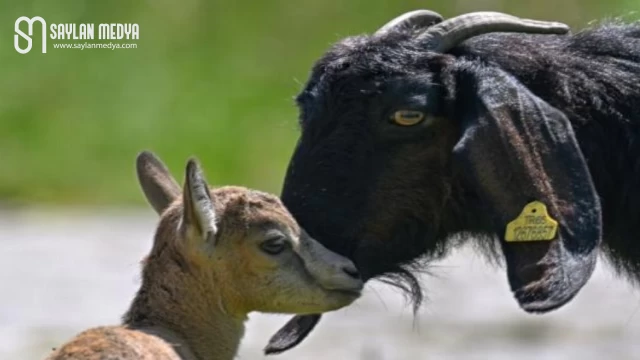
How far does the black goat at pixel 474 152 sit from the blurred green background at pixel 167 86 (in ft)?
35.7

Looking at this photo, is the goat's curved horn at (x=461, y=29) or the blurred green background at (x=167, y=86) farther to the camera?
the blurred green background at (x=167, y=86)

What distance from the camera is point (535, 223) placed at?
8.59 metres

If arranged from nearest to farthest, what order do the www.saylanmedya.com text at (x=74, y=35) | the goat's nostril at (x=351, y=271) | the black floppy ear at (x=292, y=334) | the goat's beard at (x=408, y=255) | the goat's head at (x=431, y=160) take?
the goat's nostril at (x=351, y=271) → the goat's head at (x=431, y=160) → the goat's beard at (x=408, y=255) → the black floppy ear at (x=292, y=334) → the www.saylanmedya.com text at (x=74, y=35)

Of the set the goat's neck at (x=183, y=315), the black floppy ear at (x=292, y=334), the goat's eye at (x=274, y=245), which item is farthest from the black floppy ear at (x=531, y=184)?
the goat's neck at (x=183, y=315)

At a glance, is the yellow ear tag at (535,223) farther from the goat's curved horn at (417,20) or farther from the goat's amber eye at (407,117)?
the goat's curved horn at (417,20)

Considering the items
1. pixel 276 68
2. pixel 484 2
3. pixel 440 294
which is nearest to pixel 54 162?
pixel 276 68

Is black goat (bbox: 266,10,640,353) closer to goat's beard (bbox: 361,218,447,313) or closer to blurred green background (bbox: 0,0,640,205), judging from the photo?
goat's beard (bbox: 361,218,447,313)

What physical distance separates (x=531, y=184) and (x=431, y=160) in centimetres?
50

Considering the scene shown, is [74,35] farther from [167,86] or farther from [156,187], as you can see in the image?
[156,187]

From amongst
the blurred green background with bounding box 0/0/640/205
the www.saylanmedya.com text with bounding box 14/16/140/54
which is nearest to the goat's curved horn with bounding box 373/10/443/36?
the blurred green background with bounding box 0/0/640/205

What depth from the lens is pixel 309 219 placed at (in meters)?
8.76

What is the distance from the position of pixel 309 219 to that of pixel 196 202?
24.1 inches

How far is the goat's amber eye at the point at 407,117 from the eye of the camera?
8820mm

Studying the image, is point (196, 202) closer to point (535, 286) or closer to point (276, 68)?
point (535, 286)
